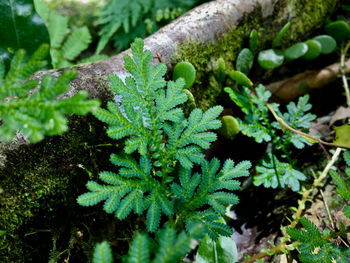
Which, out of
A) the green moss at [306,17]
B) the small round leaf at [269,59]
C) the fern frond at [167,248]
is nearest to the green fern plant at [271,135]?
the small round leaf at [269,59]

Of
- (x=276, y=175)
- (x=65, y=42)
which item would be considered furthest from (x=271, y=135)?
(x=65, y=42)

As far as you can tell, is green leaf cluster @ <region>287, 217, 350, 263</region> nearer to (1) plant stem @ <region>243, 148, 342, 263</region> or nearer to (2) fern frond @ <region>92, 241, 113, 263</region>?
(1) plant stem @ <region>243, 148, 342, 263</region>

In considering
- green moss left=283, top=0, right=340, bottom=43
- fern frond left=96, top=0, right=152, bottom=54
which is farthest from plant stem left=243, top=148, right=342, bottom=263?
fern frond left=96, top=0, right=152, bottom=54

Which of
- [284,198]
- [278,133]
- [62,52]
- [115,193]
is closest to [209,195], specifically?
[115,193]

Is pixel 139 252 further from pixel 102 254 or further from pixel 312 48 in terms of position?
pixel 312 48

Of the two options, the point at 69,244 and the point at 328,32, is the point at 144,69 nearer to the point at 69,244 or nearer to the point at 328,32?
the point at 69,244
